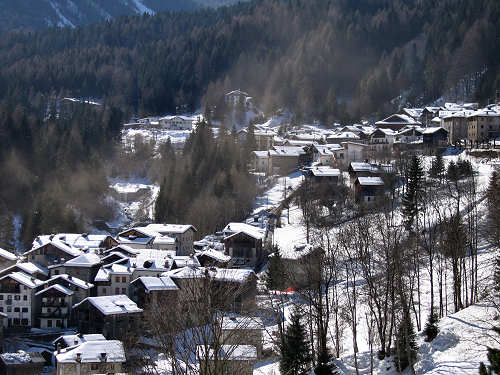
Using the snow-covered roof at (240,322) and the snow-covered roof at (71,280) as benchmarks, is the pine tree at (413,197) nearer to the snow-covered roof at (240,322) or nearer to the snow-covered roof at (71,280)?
the snow-covered roof at (240,322)

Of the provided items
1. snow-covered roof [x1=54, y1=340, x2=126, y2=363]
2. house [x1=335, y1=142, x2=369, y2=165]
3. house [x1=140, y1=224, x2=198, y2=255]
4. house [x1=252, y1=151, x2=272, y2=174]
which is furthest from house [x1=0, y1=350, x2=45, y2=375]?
house [x1=335, y1=142, x2=369, y2=165]

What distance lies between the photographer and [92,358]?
103 ft

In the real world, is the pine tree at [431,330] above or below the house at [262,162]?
below

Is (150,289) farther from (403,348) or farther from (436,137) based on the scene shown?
(436,137)

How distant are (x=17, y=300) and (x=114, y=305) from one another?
824cm

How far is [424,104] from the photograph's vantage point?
9981 cm

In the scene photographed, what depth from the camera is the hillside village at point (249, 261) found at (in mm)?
31000

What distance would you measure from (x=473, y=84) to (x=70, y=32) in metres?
139

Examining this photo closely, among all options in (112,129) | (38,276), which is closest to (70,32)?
(112,129)

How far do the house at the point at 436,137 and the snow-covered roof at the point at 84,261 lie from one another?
38001 mm

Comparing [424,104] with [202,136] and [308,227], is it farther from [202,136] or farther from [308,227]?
[308,227]

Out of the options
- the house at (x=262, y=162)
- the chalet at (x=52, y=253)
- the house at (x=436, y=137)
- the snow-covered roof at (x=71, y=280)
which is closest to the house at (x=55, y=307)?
the snow-covered roof at (x=71, y=280)

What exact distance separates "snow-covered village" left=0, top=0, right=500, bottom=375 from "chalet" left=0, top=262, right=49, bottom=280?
8.9 inches

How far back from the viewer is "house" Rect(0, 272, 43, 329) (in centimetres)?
4331
